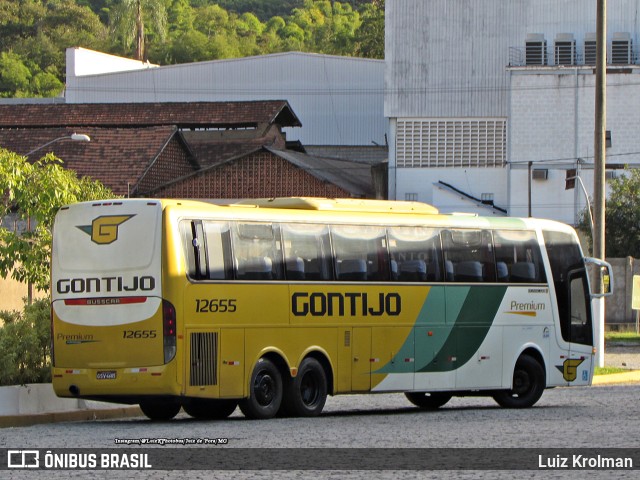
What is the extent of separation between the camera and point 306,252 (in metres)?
19.8

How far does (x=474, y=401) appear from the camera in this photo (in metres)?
25.7

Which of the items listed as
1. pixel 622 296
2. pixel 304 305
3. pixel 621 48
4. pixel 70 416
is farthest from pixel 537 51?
pixel 70 416

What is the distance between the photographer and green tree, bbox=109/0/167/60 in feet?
316

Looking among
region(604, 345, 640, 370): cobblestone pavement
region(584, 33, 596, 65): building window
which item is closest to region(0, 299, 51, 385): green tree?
region(604, 345, 640, 370): cobblestone pavement

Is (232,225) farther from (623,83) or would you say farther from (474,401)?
(623,83)

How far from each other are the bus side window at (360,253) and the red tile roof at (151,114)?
159 ft

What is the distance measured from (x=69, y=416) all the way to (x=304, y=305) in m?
3.94

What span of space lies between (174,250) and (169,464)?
592 cm

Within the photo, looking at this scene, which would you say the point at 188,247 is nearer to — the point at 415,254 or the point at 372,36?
the point at 415,254

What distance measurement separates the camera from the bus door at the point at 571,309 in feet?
76.6

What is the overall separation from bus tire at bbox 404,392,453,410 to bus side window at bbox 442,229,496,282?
2401 millimetres

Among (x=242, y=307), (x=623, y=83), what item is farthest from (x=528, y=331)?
(x=623, y=83)

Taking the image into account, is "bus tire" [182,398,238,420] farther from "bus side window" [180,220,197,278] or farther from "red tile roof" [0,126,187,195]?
"red tile roof" [0,126,187,195]

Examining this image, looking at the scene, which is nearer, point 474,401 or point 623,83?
point 474,401
